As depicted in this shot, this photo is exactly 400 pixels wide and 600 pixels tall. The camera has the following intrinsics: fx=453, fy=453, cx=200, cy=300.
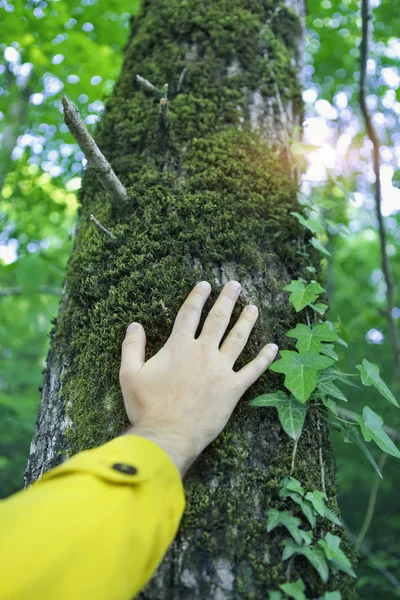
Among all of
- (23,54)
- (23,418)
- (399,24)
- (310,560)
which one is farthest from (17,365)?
(310,560)

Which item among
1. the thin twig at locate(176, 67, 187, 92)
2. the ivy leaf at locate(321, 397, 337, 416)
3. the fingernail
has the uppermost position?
the thin twig at locate(176, 67, 187, 92)

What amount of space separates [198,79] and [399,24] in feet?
19.0

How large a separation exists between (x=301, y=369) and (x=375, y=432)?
0.39 m

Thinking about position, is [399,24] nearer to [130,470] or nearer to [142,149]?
Result: [142,149]

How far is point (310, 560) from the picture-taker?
134 cm

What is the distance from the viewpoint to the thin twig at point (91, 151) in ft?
5.21

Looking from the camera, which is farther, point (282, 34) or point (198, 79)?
point (282, 34)

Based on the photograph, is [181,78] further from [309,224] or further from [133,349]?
[133,349]

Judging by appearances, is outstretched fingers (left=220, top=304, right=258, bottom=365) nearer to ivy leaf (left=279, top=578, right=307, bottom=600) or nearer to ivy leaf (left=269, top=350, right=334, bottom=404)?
ivy leaf (left=269, top=350, right=334, bottom=404)

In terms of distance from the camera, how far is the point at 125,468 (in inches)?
44.8

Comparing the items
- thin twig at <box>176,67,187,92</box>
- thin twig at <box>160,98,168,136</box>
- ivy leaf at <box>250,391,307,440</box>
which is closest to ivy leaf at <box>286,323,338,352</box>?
ivy leaf at <box>250,391,307,440</box>

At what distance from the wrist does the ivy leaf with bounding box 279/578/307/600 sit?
417 millimetres

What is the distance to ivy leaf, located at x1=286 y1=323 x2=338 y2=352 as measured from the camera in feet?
5.59

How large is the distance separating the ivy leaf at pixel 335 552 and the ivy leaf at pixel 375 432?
0.39m
